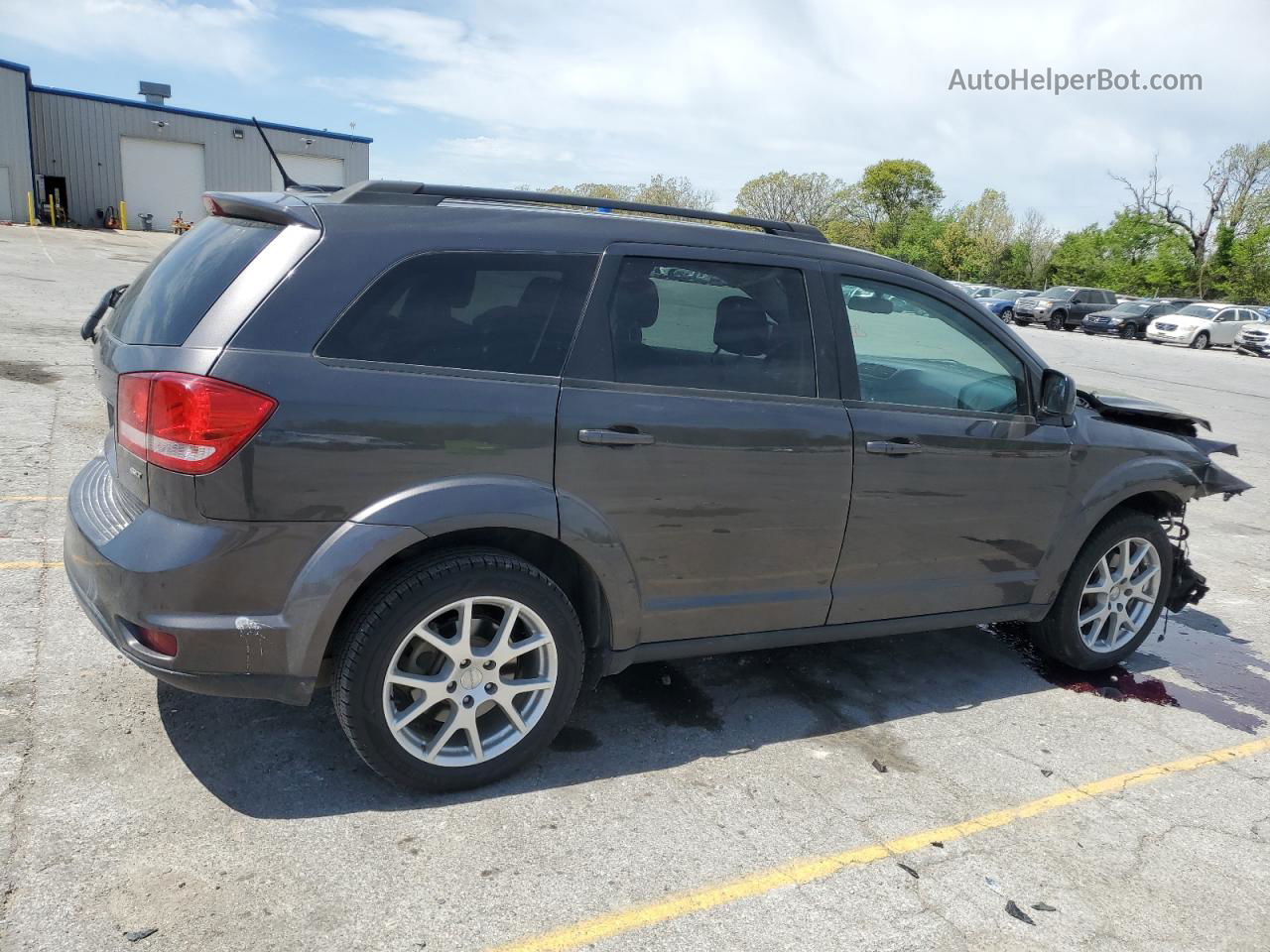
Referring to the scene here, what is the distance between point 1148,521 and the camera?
454 cm

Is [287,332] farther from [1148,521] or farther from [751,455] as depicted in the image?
[1148,521]

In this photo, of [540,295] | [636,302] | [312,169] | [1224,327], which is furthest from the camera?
[312,169]

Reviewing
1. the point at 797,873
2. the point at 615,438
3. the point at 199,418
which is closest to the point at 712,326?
the point at 615,438

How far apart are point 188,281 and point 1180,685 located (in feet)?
15.2

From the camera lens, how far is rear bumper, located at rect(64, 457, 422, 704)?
2.70 m

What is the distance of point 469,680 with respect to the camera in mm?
3074

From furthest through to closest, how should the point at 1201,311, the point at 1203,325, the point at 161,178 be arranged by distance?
the point at 161,178 → the point at 1201,311 → the point at 1203,325

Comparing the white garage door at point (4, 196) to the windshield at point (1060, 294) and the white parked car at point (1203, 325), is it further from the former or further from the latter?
the white parked car at point (1203, 325)

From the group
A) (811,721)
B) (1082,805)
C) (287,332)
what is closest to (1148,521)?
(1082,805)

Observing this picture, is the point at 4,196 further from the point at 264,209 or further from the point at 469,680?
the point at 469,680

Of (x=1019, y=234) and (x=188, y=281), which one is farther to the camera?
(x=1019, y=234)

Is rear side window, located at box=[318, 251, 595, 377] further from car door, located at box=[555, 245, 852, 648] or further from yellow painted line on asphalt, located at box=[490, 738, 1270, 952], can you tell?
yellow painted line on asphalt, located at box=[490, 738, 1270, 952]

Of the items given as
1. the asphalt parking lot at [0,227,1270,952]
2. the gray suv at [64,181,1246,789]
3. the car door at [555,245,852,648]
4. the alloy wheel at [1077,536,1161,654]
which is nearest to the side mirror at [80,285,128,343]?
the gray suv at [64,181,1246,789]

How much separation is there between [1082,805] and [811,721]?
1009mm
